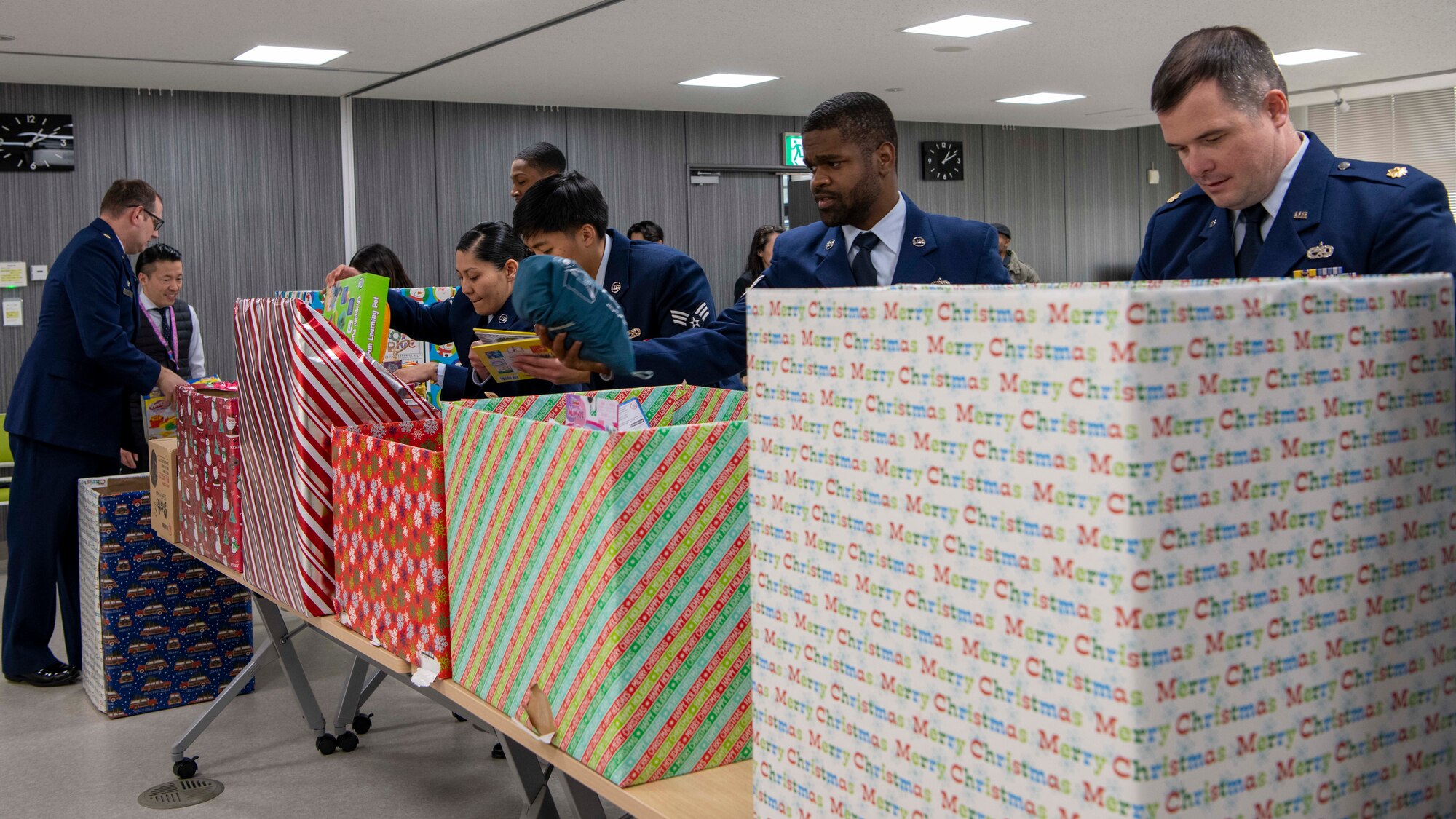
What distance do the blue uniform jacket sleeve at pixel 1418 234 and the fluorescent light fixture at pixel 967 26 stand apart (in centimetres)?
540

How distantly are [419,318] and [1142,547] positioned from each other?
337 cm

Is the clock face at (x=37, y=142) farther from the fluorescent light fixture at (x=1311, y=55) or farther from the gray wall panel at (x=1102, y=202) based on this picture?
the gray wall panel at (x=1102, y=202)

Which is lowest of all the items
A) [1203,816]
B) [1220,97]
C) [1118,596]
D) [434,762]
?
[434,762]

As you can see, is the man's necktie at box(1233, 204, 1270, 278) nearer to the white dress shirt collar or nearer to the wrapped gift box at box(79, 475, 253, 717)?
the white dress shirt collar

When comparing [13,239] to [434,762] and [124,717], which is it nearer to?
[124,717]

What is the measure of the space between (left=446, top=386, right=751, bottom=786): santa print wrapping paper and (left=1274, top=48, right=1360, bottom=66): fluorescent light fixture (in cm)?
804

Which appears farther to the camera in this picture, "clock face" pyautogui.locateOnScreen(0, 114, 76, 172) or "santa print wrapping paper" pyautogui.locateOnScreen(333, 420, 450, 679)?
"clock face" pyautogui.locateOnScreen(0, 114, 76, 172)

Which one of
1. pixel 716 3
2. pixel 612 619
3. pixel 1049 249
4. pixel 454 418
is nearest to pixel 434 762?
pixel 454 418

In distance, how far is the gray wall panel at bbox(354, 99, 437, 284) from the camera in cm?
886

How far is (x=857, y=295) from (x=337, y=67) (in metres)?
7.32

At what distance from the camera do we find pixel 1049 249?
12.1 m

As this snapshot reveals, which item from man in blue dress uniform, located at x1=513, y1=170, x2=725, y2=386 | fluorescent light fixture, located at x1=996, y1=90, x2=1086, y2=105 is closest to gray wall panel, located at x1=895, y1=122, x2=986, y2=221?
fluorescent light fixture, located at x1=996, y1=90, x2=1086, y2=105

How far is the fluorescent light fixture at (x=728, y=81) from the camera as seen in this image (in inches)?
329

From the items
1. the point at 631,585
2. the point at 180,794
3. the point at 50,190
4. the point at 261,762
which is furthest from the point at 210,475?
the point at 50,190
